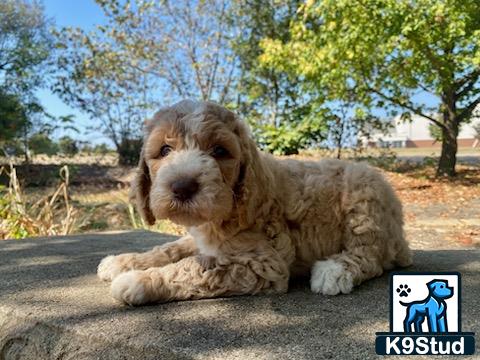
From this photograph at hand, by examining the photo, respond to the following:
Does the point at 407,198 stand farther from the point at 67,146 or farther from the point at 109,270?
the point at 67,146

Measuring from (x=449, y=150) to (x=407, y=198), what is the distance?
10.5ft

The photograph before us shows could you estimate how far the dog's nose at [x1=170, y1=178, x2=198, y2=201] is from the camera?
2.20m

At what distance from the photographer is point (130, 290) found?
2.34 metres

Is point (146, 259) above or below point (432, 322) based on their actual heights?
above

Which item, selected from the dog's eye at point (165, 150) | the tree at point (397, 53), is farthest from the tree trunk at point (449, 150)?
the dog's eye at point (165, 150)

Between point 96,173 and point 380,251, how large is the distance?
13627mm

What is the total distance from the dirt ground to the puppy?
2.01 meters

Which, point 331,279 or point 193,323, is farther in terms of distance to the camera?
point 331,279

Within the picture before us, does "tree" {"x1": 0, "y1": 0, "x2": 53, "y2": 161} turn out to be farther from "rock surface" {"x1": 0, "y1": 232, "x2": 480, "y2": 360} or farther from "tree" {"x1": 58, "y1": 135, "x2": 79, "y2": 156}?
"rock surface" {"x1": 0, "y1": 232, "x2": 480, "y2": 360}

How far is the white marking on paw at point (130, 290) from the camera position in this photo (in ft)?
7.66

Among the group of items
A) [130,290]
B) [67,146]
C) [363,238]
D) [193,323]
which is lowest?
[193,323]

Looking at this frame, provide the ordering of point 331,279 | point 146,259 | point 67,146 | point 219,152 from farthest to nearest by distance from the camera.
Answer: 1. point 67,146
2. point 146,259
3. point 331,279
4. point 219,152

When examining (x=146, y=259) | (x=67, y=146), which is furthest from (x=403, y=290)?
(x=67, y=146)

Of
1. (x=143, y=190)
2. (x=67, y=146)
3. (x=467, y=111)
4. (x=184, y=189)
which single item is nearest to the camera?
(x=184, y=189)
